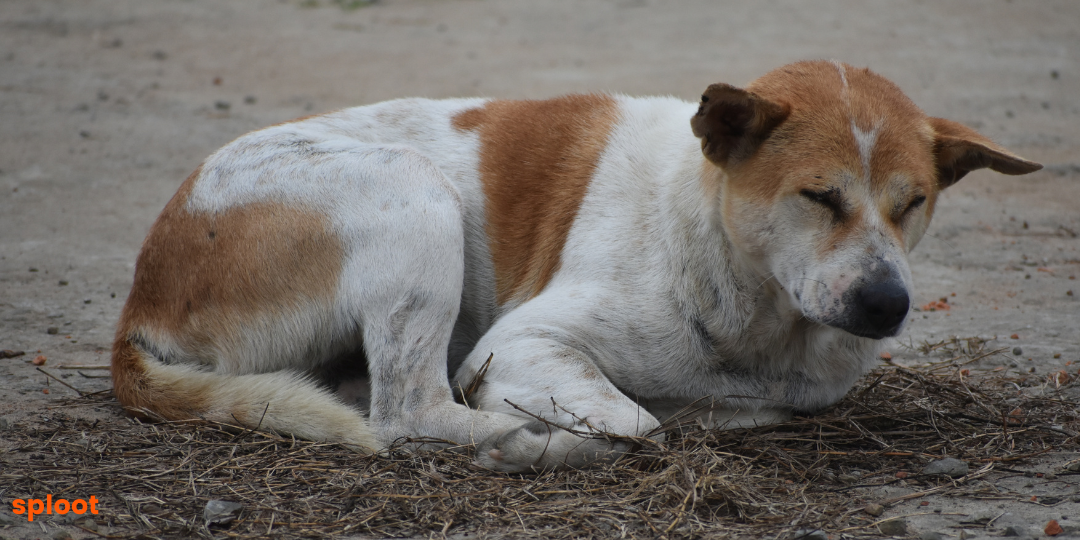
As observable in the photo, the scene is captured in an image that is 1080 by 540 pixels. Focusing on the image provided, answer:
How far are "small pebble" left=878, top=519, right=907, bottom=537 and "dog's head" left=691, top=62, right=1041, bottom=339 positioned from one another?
1.89 ft

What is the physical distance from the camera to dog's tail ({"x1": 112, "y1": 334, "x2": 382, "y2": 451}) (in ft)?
10.5

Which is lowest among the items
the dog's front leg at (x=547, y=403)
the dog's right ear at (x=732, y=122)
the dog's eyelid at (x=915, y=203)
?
the dog's front leg at (x=547, y=403)

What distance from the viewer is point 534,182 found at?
149 inches

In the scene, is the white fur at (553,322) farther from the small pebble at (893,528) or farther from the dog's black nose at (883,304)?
the small pebble at (893,528)

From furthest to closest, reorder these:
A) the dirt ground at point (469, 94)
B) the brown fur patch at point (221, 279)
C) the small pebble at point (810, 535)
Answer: the dirt ground at point (469, 94) → the brown fur patch at point (221, 279) → the small pebble at point (810, 535)

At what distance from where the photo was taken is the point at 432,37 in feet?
35.3

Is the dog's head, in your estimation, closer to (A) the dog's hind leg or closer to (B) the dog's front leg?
(B) the dog's front leg

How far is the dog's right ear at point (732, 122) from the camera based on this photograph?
2976 millimetres

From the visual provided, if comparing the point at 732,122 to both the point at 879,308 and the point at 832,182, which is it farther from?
the point at 879,308

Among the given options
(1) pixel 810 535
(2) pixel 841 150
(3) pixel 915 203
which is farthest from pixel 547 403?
(3) pixel 915 203

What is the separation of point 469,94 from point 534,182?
16.1 ft

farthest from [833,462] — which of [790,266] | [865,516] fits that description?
[790,266]

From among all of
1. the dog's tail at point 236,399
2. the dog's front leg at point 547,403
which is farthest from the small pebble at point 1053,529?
the dog's tail at point 236,399

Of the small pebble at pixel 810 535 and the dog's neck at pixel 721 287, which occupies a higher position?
the dog's neck at pixel 721 287
